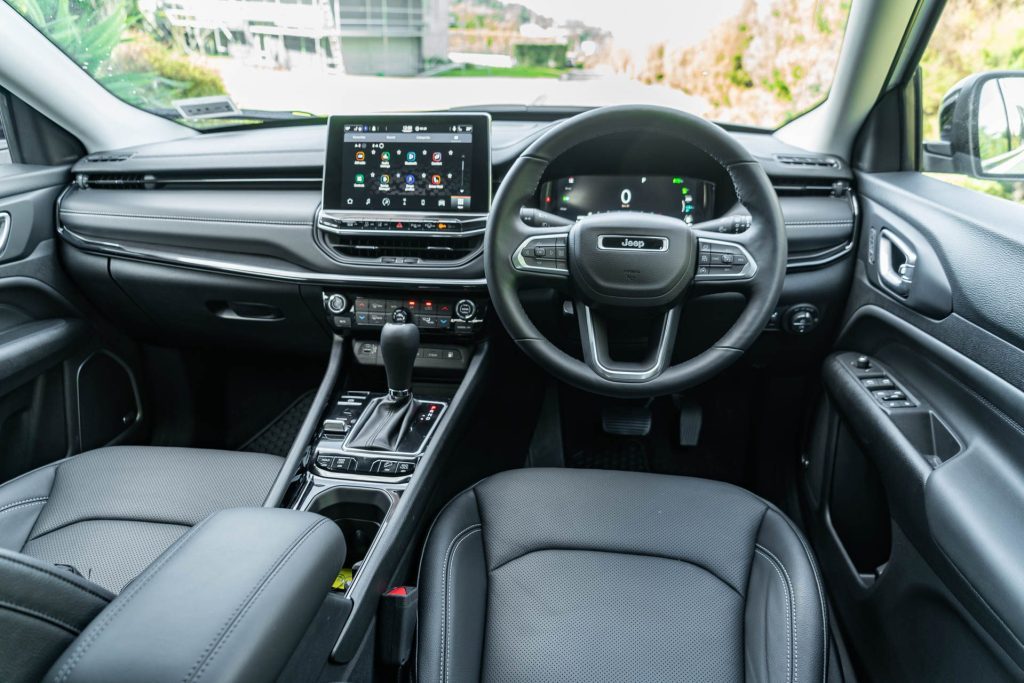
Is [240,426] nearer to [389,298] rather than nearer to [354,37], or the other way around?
[389,298]

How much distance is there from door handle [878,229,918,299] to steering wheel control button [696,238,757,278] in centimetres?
39

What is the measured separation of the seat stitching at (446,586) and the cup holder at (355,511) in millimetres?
190

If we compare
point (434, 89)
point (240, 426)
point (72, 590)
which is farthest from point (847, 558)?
point (240, 426)

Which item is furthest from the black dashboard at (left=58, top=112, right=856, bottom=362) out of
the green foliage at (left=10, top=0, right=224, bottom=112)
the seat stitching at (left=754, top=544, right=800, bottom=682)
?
the seat stitching at (left=754, top=544, right=800, bottom=682)

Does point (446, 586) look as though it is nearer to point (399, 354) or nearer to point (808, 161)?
point (399, 354)

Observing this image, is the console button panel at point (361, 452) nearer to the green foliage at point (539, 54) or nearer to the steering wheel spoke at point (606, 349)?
the steering wheel spoke at point (606, 349)

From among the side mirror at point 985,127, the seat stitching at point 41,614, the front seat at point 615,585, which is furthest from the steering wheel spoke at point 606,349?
the seat stitching at point 41,614

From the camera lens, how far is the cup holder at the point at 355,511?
1.61 metres

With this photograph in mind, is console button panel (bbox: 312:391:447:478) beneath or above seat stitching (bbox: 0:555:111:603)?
beneath

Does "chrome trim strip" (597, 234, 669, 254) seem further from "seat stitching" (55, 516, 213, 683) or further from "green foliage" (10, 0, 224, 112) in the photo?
"green foliage" (10, 0, 224, 112)

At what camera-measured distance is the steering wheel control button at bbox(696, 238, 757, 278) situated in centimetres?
151


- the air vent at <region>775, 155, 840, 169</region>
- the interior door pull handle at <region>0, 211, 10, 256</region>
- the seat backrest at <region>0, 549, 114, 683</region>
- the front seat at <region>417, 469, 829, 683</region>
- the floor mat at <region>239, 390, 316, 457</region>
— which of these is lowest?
the floor mat at <region>239, 390, 316, 457</region>

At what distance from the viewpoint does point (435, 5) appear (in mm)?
2959

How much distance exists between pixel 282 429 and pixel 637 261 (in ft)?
5.24
